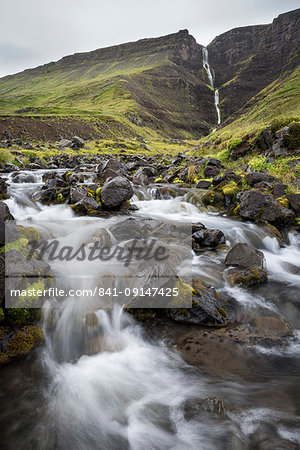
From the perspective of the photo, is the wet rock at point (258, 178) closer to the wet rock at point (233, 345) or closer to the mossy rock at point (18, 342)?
the wet rock at point (233, 345)

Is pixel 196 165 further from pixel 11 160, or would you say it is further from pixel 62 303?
pixel 11 160

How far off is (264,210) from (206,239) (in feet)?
11.4

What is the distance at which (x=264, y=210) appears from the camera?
425 inches

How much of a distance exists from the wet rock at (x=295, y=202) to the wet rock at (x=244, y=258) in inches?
179

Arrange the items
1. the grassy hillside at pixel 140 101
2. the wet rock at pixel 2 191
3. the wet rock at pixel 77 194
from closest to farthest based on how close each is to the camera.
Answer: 1. the wet rock at pixel 2 191
2. the wet rock at pixel 77 194
3. the grassy hillside at pixel 140 101

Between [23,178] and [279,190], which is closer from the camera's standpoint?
[279,190]

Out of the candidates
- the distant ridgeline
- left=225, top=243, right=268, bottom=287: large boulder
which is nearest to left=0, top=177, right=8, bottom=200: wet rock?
left=225, top=243, right=268, bottom=287: large boulder

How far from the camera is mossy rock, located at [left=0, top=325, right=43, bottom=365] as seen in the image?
14.3 ft

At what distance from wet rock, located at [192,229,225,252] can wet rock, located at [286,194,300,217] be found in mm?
4047

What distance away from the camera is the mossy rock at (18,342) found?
4.35 m

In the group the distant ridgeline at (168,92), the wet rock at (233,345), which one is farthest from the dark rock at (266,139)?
the distant ridgeline at (168,92)

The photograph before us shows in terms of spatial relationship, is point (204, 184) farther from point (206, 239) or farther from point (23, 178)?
point (23, 178)

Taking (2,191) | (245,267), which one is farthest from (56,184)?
(245,267)

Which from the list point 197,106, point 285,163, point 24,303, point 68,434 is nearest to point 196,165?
point 285,163
